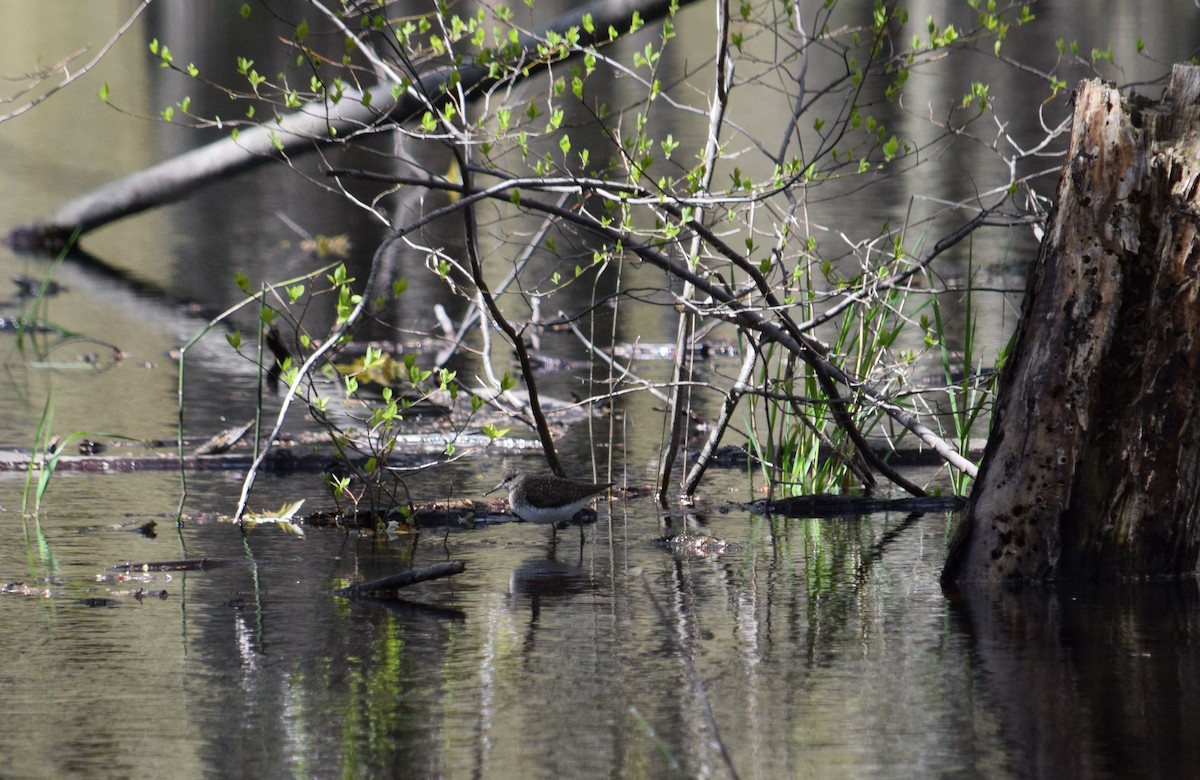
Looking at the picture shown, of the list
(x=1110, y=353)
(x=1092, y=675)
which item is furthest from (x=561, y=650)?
(x=1110, y=353)

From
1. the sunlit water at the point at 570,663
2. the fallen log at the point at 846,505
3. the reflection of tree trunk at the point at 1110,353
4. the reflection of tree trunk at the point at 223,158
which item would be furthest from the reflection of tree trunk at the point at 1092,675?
the reflection of tree trunk at the point at 223,158

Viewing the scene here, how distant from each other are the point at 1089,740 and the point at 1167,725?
0.27 meters

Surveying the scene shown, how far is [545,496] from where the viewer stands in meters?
6.74

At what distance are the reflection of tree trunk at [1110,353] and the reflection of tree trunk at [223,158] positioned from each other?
4414 millimetres

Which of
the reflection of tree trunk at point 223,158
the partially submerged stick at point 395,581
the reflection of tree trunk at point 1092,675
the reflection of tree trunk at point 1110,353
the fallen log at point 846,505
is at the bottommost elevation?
the reflection of tree trunk at point 1092,675

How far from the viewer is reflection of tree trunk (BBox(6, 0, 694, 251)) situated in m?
10.3

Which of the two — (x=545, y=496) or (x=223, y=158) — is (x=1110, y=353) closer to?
(x=545, y=496)

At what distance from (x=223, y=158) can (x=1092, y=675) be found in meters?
10.4

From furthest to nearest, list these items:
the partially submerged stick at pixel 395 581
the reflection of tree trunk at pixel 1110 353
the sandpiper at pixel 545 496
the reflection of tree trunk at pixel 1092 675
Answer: the sandpiper at pixel 545 496, the partially submerged stick at pixel 395 581, the reflection of tree trunk at pixel 1110 353, the reflection of tree trunk at pixel 1092 675

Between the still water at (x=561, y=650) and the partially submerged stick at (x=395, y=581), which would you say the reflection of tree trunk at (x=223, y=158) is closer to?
the still water at (x=561, y=650)

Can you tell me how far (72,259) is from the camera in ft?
52.5

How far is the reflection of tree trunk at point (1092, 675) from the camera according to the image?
4098 millimetres

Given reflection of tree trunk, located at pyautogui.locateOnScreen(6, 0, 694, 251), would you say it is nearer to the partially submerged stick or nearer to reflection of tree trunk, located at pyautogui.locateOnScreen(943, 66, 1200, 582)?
the partially submerged stick

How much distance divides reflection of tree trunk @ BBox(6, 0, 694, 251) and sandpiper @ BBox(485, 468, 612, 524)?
Answer: 326cm
